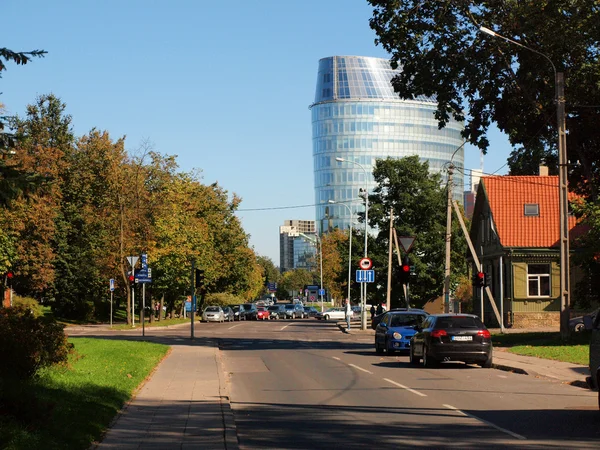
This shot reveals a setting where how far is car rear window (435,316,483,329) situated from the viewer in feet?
80.5

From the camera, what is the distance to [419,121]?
195500 millimetres

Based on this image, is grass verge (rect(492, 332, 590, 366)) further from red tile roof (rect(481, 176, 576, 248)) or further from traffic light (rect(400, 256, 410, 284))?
red tile roof (rect(481, 176, 576, 248))

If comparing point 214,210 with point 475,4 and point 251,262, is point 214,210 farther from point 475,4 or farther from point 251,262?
point 475,4

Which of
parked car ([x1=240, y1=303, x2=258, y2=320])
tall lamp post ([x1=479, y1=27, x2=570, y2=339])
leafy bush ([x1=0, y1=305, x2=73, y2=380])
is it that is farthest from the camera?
parked car ([x1=240, y1=303, x2=258, y2=320])

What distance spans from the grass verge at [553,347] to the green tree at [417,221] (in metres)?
28.6

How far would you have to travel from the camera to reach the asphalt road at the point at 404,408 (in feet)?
37.9

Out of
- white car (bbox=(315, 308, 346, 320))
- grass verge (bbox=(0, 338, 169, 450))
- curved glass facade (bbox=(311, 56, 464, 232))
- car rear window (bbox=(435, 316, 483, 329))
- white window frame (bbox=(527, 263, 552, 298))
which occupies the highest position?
curved glass facade (bbox=(311, 56, 464, 232))

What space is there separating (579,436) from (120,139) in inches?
2419

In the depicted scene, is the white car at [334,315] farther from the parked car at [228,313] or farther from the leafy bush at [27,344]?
the leafy bush at [27,344]

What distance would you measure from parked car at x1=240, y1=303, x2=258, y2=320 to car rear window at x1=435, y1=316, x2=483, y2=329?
6690cm

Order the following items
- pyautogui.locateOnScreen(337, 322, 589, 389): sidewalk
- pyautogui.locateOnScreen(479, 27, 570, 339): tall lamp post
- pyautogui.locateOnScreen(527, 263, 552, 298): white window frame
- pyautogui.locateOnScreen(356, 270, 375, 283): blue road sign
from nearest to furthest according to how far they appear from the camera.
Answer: pyautogui.locateOnScreen(337, 322, 589, 389): sidewalk < pyautogui.locateOnScreen(479, 27, 570, 339): tall lamp post < pyautogui.locateOnScreen(356, 270, 375, 283): blue road sign < pyautogui.locateOnScreen(527, 263, 552, 298): white window frame

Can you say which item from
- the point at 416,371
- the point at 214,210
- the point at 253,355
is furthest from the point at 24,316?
the point at 214,210

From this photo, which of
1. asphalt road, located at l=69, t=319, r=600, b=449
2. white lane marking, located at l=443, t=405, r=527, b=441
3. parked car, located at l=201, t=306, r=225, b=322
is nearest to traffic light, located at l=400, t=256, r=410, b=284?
asphalt road, located at l=69, t=319, r=600, b=449

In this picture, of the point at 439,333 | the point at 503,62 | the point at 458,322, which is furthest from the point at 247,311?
the point at 439,333
